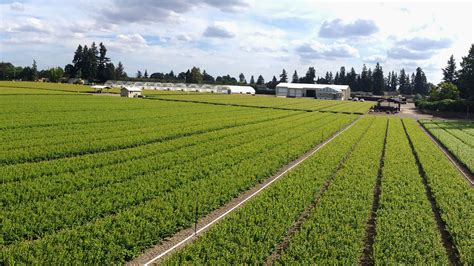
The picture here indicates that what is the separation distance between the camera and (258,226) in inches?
451

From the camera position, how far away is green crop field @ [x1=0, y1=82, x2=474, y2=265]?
979 centimetres

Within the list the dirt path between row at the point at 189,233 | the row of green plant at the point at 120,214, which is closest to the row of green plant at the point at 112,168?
the row of green plant at the point at 120,214

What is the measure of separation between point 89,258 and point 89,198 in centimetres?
437

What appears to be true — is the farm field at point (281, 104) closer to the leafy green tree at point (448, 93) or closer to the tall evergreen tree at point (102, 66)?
the leafy green tree at point (448, 93)

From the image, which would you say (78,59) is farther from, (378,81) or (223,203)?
(223,203)

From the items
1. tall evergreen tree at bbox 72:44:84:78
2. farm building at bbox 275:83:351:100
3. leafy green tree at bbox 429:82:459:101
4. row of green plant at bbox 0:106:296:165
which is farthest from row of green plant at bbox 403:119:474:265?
tall evergreen tree at bbox 72:44:84:78

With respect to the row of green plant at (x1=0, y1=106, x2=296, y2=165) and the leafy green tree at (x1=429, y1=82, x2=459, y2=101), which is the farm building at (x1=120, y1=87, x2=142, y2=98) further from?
the leafy green tree at (x1=429, y1=82, x2=459, y2=101)

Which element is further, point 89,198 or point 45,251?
point 89,198

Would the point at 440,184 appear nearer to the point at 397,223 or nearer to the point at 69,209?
the point at 397,223

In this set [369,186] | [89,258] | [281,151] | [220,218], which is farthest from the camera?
[281,151]

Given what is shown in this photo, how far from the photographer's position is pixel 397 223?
39.8 feet

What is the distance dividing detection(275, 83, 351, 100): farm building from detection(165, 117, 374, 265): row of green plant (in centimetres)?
12884

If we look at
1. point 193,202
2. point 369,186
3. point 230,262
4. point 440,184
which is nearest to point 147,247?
point 230,262

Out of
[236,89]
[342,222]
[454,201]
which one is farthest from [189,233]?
[236,89]
